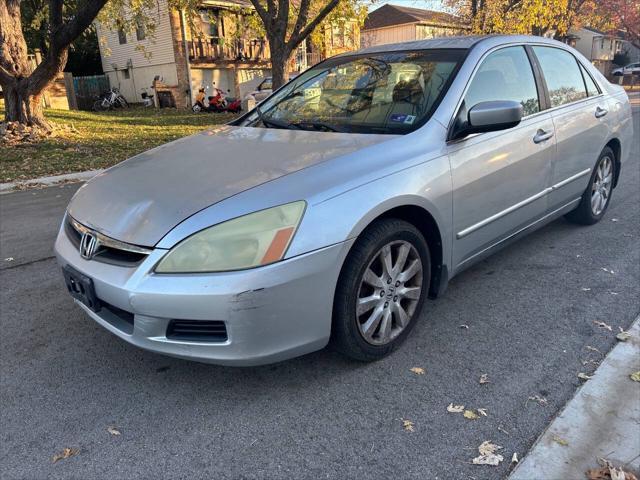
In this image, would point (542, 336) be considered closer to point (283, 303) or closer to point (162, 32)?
point (283, 303)

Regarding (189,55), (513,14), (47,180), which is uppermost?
(513,14)

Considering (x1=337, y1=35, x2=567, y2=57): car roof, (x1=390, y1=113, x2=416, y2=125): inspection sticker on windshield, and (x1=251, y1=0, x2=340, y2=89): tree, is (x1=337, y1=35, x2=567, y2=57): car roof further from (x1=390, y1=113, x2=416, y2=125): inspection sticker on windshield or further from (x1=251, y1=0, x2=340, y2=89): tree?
(x1=251, y1=0, x2=340, y2=89): tree

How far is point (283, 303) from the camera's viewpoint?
2303 millimetres

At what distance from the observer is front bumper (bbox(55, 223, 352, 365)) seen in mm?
2240

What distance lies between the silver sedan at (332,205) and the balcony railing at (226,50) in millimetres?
22137

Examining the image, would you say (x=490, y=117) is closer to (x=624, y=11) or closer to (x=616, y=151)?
(x=616, y=151)

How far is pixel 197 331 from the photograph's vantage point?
2.36m

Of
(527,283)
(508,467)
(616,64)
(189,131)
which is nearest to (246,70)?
(189,131)

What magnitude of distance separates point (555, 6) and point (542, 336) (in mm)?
18105

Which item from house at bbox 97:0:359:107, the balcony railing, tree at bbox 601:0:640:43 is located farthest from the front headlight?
tree at bbox 601:0:640:43

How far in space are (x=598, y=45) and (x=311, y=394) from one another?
62700 mm

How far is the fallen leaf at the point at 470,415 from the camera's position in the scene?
242 centimetres

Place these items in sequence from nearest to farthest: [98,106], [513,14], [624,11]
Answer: [513,14] < [98,106] < [624,11]

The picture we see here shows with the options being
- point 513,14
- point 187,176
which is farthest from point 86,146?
point 513,14
